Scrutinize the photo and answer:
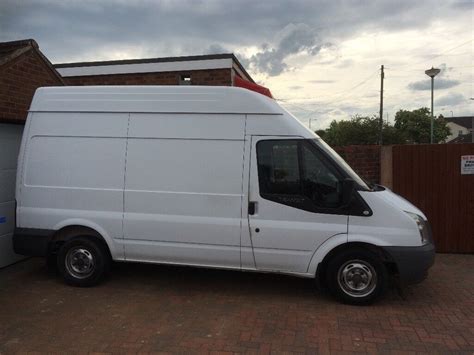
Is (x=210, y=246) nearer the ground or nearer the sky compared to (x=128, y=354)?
nearer the sky

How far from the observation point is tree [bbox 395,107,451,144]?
59.2m

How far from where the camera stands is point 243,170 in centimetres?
517

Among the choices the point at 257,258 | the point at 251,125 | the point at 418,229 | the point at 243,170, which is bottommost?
the point at 257,258

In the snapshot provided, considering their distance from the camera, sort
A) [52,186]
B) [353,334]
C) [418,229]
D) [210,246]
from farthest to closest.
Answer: [52,186] < [210,246] < [418,229] < [353,334]

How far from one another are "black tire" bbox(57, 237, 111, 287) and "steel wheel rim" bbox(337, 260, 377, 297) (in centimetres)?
283

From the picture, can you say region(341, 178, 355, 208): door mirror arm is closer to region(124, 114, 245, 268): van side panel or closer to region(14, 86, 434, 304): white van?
region(14, 86, 434, 304): white van

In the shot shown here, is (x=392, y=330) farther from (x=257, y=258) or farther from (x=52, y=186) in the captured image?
(x=52, y=186)

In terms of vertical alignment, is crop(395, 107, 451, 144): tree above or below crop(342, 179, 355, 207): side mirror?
above

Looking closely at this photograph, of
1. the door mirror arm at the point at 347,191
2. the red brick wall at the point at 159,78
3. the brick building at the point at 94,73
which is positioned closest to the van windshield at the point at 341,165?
the door mirror arm at the point at 347,191

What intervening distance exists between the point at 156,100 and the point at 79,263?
2.23 m

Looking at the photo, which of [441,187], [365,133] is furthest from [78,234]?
[365,133]

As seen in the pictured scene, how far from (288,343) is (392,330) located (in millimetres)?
1078

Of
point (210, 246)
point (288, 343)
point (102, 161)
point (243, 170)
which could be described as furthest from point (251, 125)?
point (288, 343)

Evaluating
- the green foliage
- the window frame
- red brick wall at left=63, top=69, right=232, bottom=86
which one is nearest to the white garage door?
red brick wall at left=63, top=69, right=232, bottom=86
